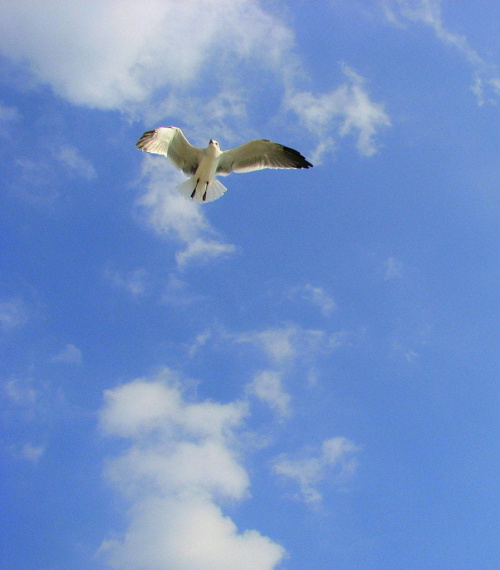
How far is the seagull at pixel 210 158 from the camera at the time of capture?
1291 cm

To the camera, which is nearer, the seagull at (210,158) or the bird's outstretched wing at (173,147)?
the bird's outstretched wing at (173,147)

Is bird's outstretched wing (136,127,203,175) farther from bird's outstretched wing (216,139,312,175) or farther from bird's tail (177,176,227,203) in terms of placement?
bird's outstretched wing (216,139,312,175)

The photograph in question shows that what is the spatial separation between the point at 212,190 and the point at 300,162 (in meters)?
2.13

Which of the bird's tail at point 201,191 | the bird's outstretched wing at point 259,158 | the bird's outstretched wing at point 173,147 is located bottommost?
the bird's tail at point 201,191

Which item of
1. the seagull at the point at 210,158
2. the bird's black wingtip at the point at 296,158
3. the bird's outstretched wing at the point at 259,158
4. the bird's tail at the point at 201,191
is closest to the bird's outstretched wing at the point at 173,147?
the seagull at the point at 210,158

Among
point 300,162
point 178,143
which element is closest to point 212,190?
point 178,143

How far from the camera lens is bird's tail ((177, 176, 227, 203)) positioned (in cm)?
1299

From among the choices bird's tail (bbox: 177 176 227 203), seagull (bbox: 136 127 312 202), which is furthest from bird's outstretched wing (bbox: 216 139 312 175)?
bird's tail (bbox: 177 176 227 203)

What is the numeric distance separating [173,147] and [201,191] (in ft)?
4.03

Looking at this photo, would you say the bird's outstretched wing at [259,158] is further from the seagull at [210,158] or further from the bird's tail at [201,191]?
the bird's tail at [201,191]

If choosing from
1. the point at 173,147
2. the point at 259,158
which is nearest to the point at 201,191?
the point at 173,147

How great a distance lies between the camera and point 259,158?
44.0 ft

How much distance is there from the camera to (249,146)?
43.2ft

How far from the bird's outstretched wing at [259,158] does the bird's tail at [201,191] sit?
0.54 m
